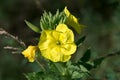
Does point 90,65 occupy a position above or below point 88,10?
below

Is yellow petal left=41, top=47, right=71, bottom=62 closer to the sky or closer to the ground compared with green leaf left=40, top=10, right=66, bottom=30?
closer to the ground

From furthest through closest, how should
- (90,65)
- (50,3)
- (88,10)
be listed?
(50,3) → (88,10) → (90,65)

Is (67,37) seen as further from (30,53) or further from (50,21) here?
(30,53)

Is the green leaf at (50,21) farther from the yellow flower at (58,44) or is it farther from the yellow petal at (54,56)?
the yellow petal at (54,56)

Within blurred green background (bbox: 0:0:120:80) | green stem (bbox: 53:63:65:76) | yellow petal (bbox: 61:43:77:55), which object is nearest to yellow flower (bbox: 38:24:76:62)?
yellow petal (bbox: 61:43:77:55)

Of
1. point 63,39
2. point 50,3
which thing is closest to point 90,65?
point 63,39

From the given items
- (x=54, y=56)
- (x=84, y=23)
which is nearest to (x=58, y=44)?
(x=54, y=56)

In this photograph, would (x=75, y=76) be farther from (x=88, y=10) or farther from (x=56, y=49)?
(x=88, y=10)

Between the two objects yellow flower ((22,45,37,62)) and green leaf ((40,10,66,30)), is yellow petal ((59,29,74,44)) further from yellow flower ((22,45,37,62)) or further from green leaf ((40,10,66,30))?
yellow flower ((22,45,37,62))

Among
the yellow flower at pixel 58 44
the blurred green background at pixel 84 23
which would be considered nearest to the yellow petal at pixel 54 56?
the yellow flower at pixel 58 44
